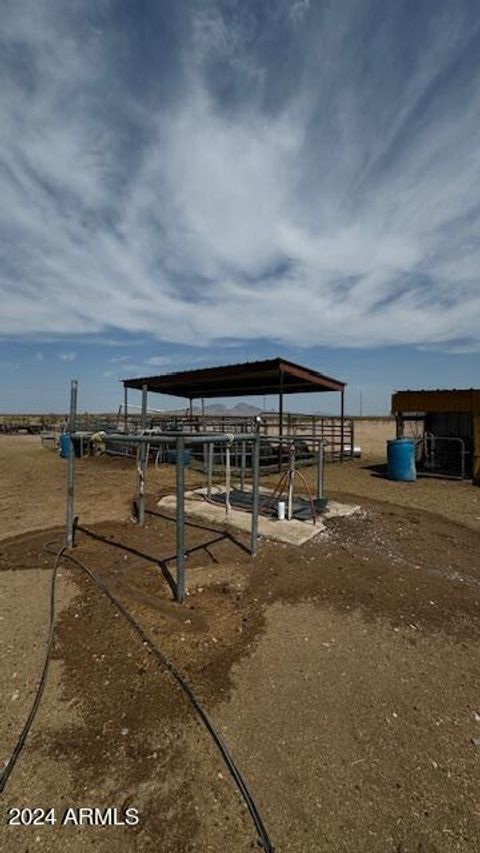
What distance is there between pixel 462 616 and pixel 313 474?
30.5ft

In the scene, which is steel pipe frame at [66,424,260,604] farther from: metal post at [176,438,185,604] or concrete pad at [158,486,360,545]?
concrete pad at [158,486,360,545]

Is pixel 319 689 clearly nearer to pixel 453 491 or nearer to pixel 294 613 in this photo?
pixel 294 613

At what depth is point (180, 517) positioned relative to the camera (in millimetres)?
3693

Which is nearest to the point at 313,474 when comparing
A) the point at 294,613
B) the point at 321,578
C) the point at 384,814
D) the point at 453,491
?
the point at 453,491

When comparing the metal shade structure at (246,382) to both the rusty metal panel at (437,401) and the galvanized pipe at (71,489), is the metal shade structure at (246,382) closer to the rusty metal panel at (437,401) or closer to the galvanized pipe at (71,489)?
the rusty metal panel at (437,401)

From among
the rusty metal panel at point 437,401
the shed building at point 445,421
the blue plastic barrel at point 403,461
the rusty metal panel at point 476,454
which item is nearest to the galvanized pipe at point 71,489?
the blue plastic barrel at point 403,461

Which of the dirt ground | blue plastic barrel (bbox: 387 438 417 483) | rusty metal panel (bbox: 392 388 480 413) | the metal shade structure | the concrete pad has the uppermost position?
the metal shade structure

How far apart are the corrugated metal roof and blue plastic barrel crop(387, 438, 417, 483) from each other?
4001 millimetres

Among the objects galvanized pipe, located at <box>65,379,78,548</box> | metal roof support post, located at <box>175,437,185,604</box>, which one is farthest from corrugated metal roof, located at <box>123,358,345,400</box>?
metal roof support post, located at <box>175,437,185,604</box>

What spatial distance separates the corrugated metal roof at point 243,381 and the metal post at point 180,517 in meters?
7.36

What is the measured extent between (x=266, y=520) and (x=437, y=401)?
953 cm

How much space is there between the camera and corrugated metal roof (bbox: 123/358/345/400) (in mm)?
13006

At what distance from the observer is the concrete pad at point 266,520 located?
5.74 metres

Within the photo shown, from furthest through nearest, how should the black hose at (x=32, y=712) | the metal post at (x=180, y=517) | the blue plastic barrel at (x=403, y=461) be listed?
the blue plastic barrel at (x=403, y=461) < the metal post at (x=180, y=517) < the black hose at (x=32, y=712)
